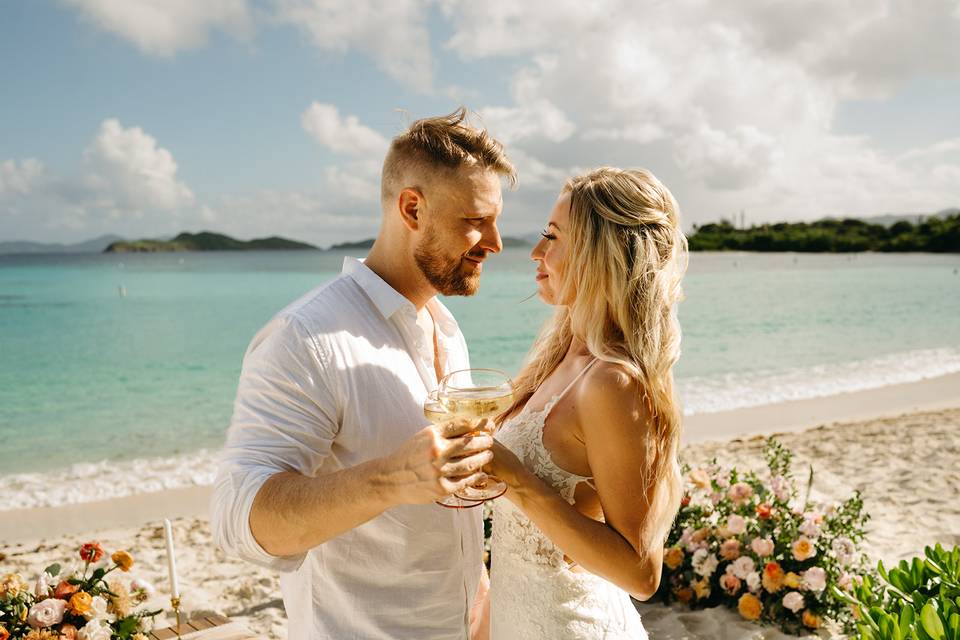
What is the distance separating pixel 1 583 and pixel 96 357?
25213mm

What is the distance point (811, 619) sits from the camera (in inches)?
187

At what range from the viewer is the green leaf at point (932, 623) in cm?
203

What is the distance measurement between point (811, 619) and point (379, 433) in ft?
13.1

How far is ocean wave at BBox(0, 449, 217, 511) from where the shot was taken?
9617 millimetres

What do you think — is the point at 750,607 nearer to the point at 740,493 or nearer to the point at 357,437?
the point at 740,493

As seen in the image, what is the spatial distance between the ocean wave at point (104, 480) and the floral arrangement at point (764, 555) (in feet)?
23.8

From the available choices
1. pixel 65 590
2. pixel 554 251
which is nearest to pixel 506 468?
pixel 554 251

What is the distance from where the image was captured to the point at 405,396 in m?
2.41

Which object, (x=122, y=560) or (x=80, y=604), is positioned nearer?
(x=80, y=604)

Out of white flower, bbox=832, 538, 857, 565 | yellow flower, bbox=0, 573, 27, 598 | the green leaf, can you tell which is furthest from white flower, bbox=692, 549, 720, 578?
yellow flower, bbox=0, 573, 27, 598

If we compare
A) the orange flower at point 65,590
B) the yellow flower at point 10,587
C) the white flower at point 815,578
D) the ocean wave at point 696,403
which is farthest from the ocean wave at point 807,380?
the yellow flower at point 10,587

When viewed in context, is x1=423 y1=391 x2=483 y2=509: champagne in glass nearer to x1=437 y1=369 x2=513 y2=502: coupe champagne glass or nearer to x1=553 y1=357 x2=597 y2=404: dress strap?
x1=437 y1=369 x2=513 y2=502: coupe champagne glass

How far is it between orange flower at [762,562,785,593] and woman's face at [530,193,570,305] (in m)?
2.98

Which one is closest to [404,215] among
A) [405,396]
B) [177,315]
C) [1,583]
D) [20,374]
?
[405,396]
